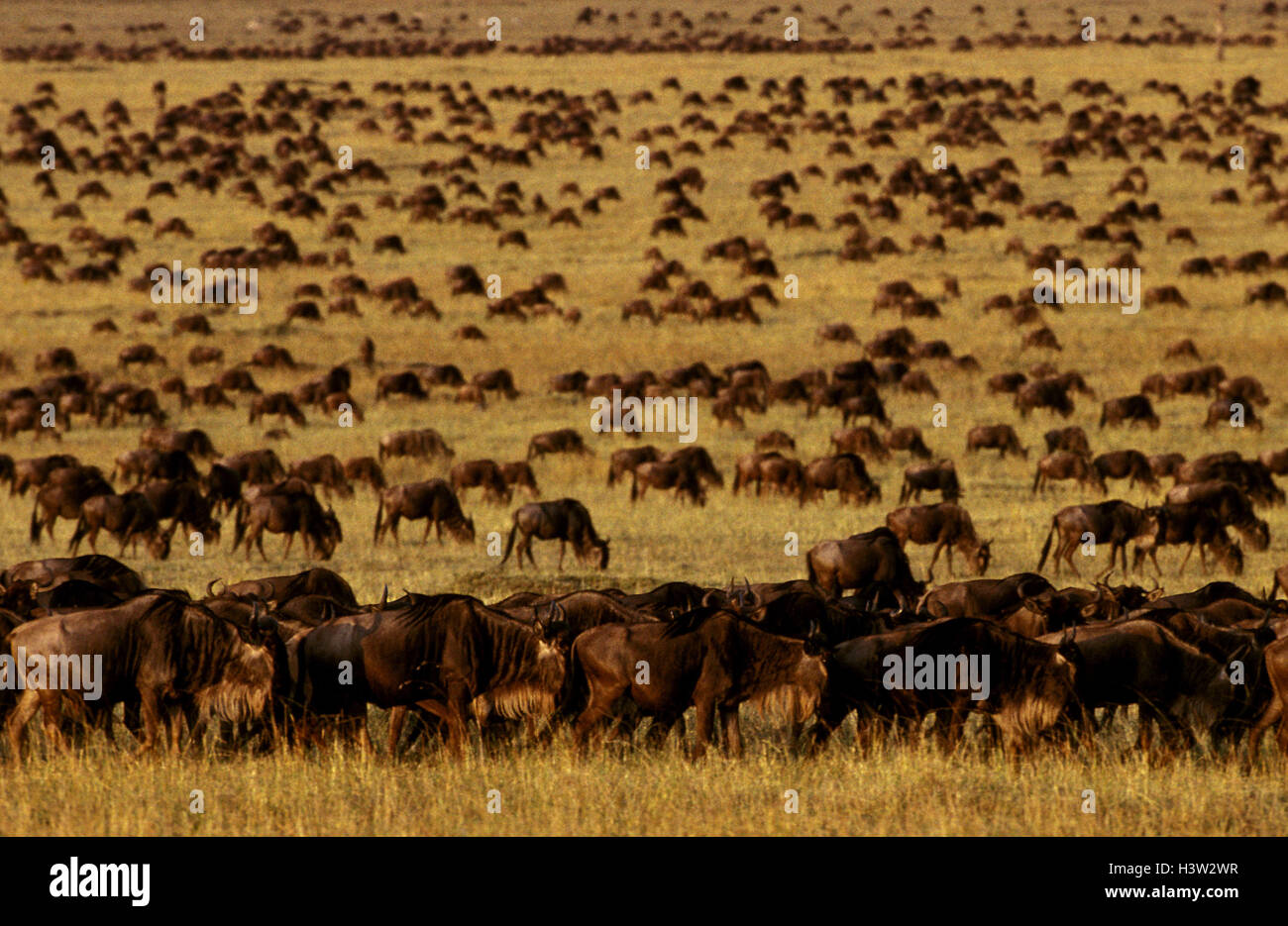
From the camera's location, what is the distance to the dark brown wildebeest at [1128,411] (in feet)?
104

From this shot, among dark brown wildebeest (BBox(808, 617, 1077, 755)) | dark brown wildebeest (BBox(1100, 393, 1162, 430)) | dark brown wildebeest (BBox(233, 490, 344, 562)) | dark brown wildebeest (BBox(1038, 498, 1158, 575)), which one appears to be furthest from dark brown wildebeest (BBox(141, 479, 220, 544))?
dark brown wildebeest (BBox(1100, 393, 1162, 430))

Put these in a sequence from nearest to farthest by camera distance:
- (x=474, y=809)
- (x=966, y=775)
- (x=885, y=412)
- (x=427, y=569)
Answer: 1. (x=474, y=809)
2. (x=966, y=775)
3. (x=427, y=569)
4. (x=885, y=412)

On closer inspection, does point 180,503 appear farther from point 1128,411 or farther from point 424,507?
point 1128,411

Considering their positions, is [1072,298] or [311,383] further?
[1072,298]

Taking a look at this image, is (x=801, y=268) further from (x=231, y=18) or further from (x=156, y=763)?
(x=231, y=18)

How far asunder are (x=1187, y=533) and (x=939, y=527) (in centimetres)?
301

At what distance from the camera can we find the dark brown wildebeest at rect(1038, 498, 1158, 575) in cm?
2120

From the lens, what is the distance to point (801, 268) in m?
45.2

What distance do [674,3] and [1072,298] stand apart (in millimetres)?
76494

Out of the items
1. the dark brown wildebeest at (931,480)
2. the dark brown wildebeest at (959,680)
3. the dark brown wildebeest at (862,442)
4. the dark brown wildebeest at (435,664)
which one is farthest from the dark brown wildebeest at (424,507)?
the dark brown wildebeest at (959,680)

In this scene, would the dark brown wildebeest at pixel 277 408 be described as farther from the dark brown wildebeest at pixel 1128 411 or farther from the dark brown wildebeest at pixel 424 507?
the dark brown wildebeest at pixel 1128 411

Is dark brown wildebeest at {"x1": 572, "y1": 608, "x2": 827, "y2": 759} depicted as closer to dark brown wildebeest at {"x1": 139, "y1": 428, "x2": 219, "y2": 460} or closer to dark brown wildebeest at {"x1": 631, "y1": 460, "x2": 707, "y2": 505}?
dark brown wildebeest at {"x1": 631, "y1": 460, "x2": 707, "y2": 505}

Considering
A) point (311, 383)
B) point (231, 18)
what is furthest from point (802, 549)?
point (231, 18)

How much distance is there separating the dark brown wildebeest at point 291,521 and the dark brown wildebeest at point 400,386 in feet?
39.8
